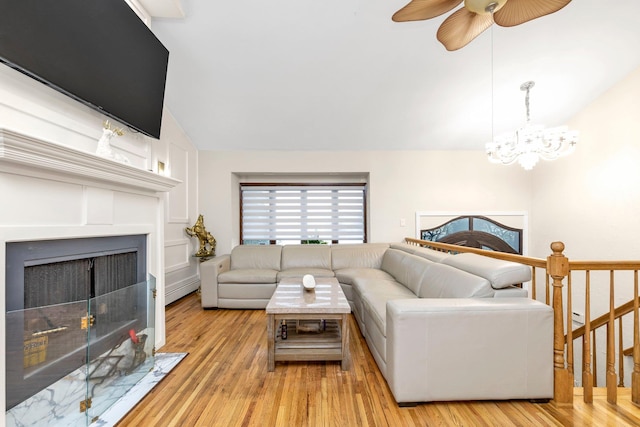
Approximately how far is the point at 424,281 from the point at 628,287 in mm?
2714

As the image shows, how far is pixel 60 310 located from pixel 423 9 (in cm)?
260

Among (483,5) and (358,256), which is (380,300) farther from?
(483,5)

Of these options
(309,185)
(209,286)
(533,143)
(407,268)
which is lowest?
(209,286)

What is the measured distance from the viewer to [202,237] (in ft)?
13.8

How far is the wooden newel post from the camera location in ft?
5.36

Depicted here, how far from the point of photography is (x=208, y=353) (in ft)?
7.61

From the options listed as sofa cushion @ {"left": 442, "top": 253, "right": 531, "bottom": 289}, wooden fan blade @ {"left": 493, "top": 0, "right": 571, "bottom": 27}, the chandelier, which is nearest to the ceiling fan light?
wooden fan blade @ {"left": 493, "top": 0, "right": 571, "bottom": 27}

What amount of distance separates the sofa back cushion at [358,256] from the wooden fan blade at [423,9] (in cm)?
307

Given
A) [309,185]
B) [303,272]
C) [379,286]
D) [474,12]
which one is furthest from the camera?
[309,185]

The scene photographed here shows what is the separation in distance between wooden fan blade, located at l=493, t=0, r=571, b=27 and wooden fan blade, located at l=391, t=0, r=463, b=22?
0.92ft

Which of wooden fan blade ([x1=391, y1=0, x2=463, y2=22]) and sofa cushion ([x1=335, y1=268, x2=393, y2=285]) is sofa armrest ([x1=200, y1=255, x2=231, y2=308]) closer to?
sofa cushion ([x1=335, y1=268, x2=393, y2=285])

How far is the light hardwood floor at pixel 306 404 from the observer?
1.52 metres

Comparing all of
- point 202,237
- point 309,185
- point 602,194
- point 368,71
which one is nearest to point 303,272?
point 202,237

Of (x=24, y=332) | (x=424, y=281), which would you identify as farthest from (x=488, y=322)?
(x=24, y=332)
